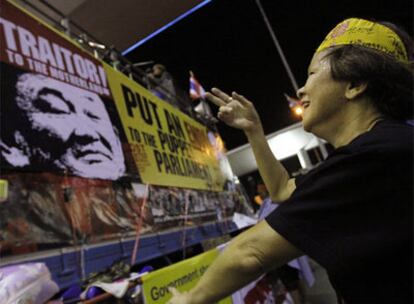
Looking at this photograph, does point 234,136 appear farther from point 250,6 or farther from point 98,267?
point 98,267

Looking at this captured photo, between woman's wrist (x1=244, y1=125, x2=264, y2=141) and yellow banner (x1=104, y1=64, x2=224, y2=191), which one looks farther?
yellow banner (x1=104, y1=64, x2=224, y2=191)

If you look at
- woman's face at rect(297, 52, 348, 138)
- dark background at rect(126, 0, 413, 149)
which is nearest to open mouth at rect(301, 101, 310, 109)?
woman's face at rect(297, 52, 348, 138)

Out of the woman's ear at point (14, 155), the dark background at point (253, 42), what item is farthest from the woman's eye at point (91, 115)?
the dark background at point (253, 42)

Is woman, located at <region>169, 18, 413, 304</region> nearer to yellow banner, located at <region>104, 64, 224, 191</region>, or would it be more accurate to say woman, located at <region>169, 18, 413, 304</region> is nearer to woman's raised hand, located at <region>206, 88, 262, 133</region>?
woman's raised hand, located at <region>206, 88, 262, 133</region>

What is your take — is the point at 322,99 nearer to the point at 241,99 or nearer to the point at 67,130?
the point at 241,99

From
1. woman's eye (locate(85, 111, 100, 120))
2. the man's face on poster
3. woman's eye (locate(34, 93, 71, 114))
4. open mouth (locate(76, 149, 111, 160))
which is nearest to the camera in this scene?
the man's face on poster

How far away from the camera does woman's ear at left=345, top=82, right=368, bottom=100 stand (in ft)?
4.05

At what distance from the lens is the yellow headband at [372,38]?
1.25 meters

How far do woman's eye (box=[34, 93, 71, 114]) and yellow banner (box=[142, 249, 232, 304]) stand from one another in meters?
1.57

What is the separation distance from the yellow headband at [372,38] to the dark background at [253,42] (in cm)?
316

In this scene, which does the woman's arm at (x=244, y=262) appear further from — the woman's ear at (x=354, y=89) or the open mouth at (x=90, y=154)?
the open mouth at (x=90, y=154)

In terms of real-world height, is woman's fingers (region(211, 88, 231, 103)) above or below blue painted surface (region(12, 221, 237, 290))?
above

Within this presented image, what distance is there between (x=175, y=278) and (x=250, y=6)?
438 inches

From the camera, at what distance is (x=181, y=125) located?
19.5 ft
